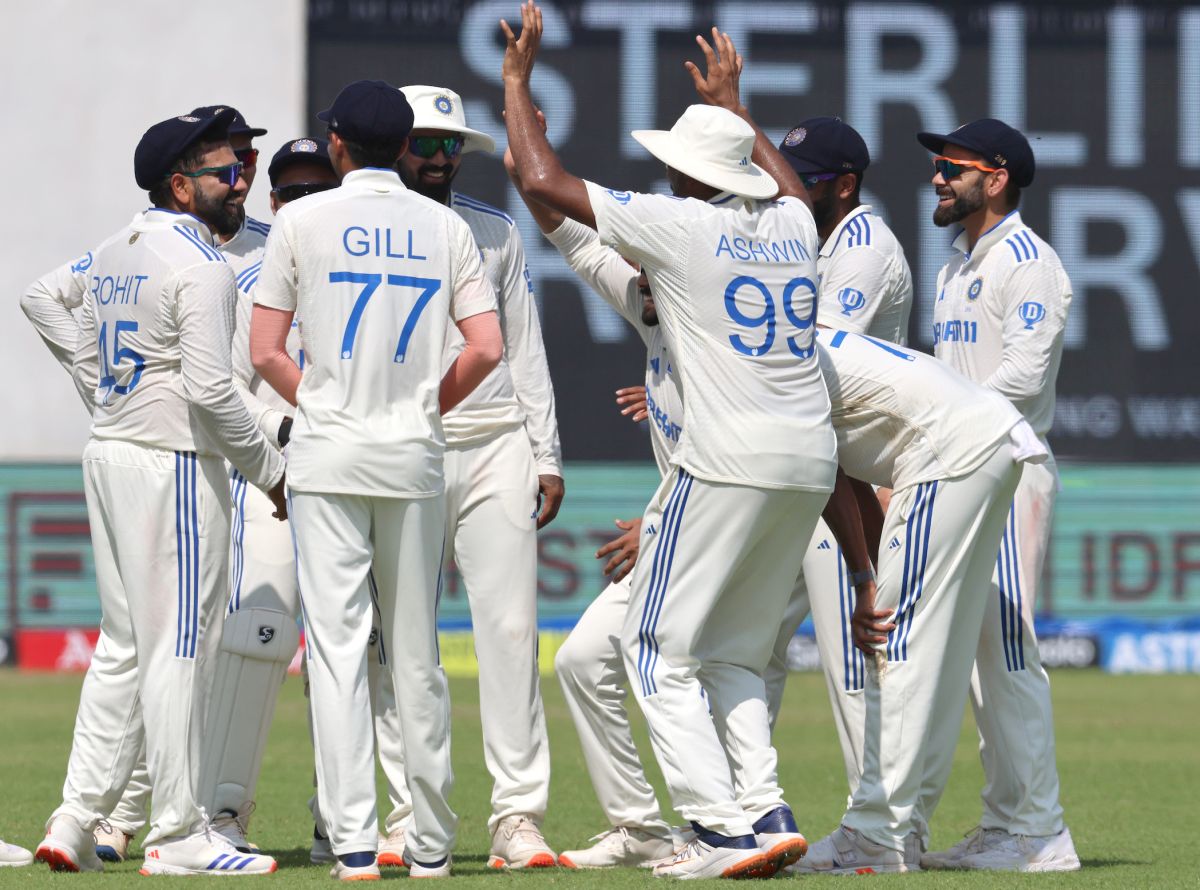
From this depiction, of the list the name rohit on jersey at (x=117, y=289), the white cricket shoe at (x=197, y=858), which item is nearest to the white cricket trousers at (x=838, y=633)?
the white cricket shoe at (x=197, y=858)

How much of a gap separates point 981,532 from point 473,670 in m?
9.04

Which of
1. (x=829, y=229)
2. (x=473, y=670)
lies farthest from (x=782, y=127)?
(x=829, y=229)

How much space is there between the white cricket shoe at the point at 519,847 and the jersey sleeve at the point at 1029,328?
1878 millimetres

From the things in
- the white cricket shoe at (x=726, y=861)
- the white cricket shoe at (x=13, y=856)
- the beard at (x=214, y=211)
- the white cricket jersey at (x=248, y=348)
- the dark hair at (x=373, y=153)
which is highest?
the dark hair at (x=373, y=153)

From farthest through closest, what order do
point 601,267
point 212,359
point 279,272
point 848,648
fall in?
point 601,267
point 848,648
point 212,359
point 279,272

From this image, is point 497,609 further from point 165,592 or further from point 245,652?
point 165,592

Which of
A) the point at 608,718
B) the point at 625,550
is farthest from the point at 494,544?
the point at 608,718

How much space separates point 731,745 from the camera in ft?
16.4

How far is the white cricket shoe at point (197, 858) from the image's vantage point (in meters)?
5.04

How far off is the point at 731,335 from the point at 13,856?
2.35 meters

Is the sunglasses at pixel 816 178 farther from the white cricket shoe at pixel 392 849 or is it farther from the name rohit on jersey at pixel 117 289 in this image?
the white cricket shoe at pixel 392 849

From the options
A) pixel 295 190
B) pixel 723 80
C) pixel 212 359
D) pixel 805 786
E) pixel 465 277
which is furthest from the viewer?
pixel 805 786

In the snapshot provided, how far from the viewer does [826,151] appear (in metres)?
5.92

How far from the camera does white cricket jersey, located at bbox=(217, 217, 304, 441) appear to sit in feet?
19.2
